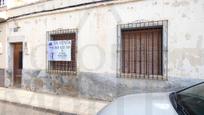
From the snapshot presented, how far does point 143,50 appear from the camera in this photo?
8023 millimetres

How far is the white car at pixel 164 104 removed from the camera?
2.59 metres

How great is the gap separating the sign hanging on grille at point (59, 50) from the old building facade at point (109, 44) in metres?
0.11

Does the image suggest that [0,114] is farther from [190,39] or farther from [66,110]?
[190,39]

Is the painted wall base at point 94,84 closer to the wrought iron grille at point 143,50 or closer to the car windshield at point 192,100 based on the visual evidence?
the wrought iron grille at point 143,50

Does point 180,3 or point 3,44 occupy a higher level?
point 180,3

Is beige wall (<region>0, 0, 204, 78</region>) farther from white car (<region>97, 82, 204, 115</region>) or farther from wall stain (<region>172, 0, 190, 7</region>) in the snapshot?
white car (<region>97, 82, 204, 115</region>)

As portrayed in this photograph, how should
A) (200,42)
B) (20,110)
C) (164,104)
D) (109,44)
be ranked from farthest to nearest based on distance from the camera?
1. (109,44)
2. (20,110)
3. (200,42)
4. (164,104)

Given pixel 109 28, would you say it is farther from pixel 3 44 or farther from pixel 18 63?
pixel 3 44

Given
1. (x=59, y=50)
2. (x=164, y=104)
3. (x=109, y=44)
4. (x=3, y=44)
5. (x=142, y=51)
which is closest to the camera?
(x=164, y=104)

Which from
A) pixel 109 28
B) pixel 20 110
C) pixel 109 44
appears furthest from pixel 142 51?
pixel 20 110

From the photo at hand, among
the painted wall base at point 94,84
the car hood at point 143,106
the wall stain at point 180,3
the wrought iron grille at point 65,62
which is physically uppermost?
the wall stain at point 180,3

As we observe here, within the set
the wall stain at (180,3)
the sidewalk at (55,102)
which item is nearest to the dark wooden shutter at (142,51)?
the wall stain at (180,3)

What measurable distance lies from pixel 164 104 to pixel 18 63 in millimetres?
10591

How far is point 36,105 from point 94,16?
318 cm
